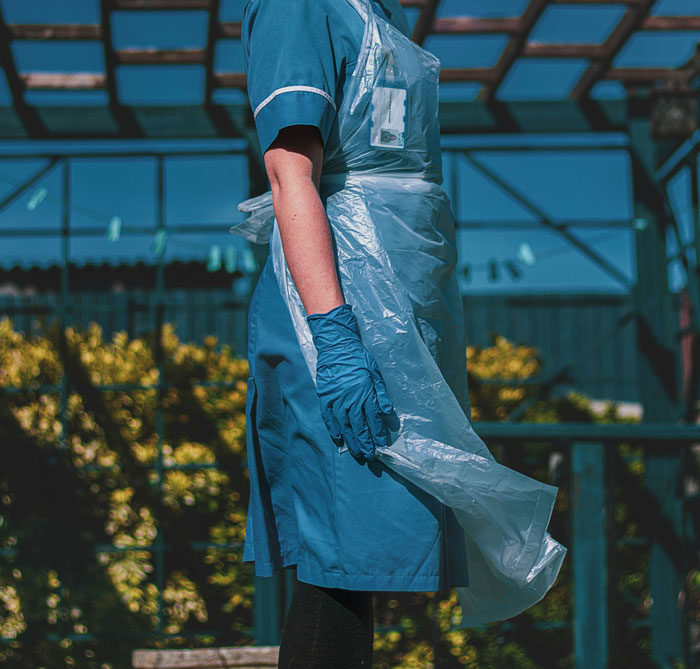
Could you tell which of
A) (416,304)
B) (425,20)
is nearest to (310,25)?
(416,304)

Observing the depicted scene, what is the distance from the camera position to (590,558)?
2195mm

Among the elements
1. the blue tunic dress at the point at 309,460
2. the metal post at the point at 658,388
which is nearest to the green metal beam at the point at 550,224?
the metal post at the point at 658,388

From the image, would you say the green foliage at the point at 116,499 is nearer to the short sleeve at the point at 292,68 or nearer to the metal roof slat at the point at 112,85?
the metal roof slat at the point at 112,85

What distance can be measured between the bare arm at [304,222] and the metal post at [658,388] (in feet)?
11.4

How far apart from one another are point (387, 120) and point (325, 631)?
30.5 inches

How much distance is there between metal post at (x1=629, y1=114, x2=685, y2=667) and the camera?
4105 millimetres

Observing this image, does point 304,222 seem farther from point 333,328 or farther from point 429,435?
point 429,435

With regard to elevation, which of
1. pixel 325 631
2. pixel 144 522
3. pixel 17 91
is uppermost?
pixel 17 91

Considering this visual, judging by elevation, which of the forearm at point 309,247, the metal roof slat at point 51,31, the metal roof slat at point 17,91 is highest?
the metal roof slat at point 51,31

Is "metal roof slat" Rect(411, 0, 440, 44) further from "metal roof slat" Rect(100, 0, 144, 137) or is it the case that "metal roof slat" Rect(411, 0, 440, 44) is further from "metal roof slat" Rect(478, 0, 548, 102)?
"metal roof slat" Rect(100, 0, 144, 137)

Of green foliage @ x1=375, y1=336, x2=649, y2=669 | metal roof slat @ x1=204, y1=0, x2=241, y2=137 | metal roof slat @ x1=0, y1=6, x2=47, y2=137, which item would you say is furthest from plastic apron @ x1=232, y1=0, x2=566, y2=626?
metal roof slat @ x1=0, y1=6, x2=47, y2=137

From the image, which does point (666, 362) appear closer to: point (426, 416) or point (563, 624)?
point (563, 624)

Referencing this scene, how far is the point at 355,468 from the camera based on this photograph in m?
1.08

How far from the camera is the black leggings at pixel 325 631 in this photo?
3.59 ft
